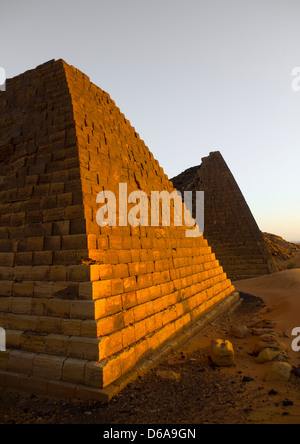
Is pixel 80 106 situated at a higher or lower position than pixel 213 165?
lower

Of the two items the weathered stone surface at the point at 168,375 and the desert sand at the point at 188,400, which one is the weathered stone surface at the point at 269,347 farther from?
the weathered stone surface at the point at 168,375

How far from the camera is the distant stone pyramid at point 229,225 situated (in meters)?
16.4

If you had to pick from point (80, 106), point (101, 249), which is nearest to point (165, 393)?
point (101, 249)

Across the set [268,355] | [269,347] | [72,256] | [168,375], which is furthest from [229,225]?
[72,256]

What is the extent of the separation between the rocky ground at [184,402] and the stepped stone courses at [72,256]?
0.66ft

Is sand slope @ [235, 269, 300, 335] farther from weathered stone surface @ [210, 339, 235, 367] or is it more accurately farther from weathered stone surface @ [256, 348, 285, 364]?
weathered stone surface @ [210, 339, 235, 367]

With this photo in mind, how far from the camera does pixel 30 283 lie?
12.9 feet

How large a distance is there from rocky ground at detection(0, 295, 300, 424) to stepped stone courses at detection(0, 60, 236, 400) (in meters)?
0.20

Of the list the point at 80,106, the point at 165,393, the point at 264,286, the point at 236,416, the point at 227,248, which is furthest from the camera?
the point at 227,248

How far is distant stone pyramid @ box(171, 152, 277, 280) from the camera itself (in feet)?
53.7

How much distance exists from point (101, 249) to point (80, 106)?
3.09 metres

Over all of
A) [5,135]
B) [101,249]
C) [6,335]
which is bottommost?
[6,335]

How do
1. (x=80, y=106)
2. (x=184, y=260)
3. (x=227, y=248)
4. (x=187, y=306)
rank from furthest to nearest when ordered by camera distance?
(x=227, y=248) → (x=184, y=260) → (x=187, y=306) → (x=80, y=106)
